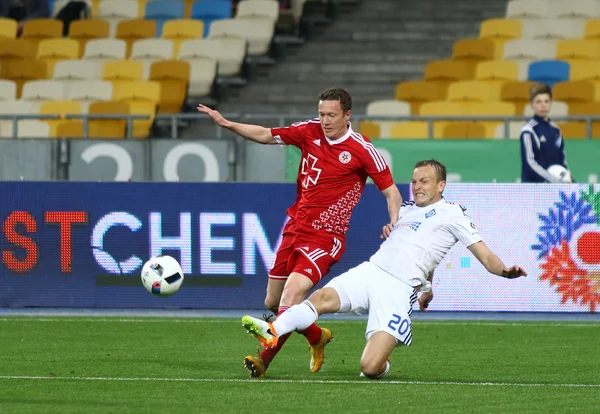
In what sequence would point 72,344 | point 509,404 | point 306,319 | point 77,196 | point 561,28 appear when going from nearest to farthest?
point 509,404 → point 306,319 → point 72,344 → point 77,196 → point 561,28

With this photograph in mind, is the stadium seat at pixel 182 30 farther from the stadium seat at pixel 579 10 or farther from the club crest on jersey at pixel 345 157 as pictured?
the club crest on jersey at pixel 345 157

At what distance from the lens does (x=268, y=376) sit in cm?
862

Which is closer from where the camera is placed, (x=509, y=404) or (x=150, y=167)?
(x=509, y=404)

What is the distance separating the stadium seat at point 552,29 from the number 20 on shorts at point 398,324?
1445 cm

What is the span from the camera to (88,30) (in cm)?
2458

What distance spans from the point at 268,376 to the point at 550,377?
1916mm

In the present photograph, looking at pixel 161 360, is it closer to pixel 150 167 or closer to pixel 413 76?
pixel 150 167

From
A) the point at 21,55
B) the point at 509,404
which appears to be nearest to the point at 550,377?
the point at 509,404

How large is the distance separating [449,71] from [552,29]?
6.62 ft

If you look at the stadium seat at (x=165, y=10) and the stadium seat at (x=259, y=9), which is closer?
the stadium seat at (x=259, y=9)

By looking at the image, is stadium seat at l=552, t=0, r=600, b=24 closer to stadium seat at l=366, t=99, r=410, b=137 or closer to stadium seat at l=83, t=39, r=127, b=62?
stadium seat at l=366, t=99, r=410, b=137

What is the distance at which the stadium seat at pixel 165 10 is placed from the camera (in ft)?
83.6

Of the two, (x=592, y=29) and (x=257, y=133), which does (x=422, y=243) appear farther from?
(x=592, y=29)

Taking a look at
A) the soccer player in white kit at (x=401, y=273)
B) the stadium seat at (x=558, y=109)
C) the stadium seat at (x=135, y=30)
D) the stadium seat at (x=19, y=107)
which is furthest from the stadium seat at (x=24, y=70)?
the soccer player in white kit at (x=401, y=273)
